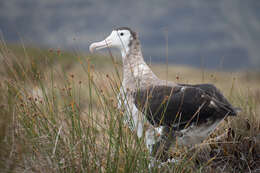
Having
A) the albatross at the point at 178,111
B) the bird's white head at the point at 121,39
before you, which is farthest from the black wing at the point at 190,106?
the bird's white head at the point at 121,39

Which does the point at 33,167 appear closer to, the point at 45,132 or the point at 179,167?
the point at 45,132

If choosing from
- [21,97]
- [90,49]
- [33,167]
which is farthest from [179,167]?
[90,49]

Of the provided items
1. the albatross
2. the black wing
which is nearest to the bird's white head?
the albatross

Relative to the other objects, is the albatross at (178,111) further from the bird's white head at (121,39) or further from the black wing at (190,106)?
the bird's white head at (121,39)

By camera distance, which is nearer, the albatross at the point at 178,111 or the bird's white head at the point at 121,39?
the albatross at the point at 178,111

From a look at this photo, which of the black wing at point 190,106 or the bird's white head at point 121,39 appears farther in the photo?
the bird's white head at point 121,39

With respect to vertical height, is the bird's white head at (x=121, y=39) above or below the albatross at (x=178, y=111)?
above

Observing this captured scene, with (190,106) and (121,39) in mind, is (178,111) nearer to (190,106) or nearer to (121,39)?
(190,106)

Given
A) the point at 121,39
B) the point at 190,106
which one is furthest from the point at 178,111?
the point at 121,39

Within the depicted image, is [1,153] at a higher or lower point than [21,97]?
lower

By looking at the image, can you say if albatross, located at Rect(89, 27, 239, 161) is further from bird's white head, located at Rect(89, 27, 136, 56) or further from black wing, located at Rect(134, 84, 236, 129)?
bird's white head, located at Rect(89, 27, 136, 56)

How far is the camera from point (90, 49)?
132 inches

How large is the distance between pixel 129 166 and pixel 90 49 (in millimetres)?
1876

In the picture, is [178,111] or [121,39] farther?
[121,39]
